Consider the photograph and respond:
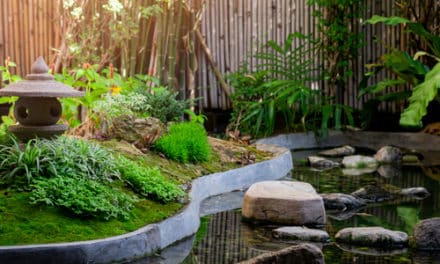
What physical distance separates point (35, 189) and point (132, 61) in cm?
694

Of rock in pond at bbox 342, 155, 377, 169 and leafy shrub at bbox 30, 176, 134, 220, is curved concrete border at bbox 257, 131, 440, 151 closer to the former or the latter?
rock in pond at bbox 342, 155, 377, 169

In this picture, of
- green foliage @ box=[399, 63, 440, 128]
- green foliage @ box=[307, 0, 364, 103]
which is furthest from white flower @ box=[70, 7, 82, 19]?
green foliage @ box=[399, 63, 440, 128]

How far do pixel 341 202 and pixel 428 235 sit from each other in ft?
6.05

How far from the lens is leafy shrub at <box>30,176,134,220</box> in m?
6.46

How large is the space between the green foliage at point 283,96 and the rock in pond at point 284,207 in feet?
15.8

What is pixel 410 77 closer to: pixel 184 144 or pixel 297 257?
pixel 184 144

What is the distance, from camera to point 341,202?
27.6 ft

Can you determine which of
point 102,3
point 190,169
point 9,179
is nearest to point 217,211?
point 190,169

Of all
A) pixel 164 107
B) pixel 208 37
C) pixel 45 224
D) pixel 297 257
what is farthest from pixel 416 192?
pixel 208 37

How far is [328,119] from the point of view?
1341 centimetres

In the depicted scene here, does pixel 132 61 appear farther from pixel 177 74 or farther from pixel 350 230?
pixel 350 230

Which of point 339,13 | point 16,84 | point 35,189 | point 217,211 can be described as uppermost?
point 339,13

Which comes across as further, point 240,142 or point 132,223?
point 240,142

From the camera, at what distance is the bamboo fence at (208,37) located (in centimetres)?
1368
